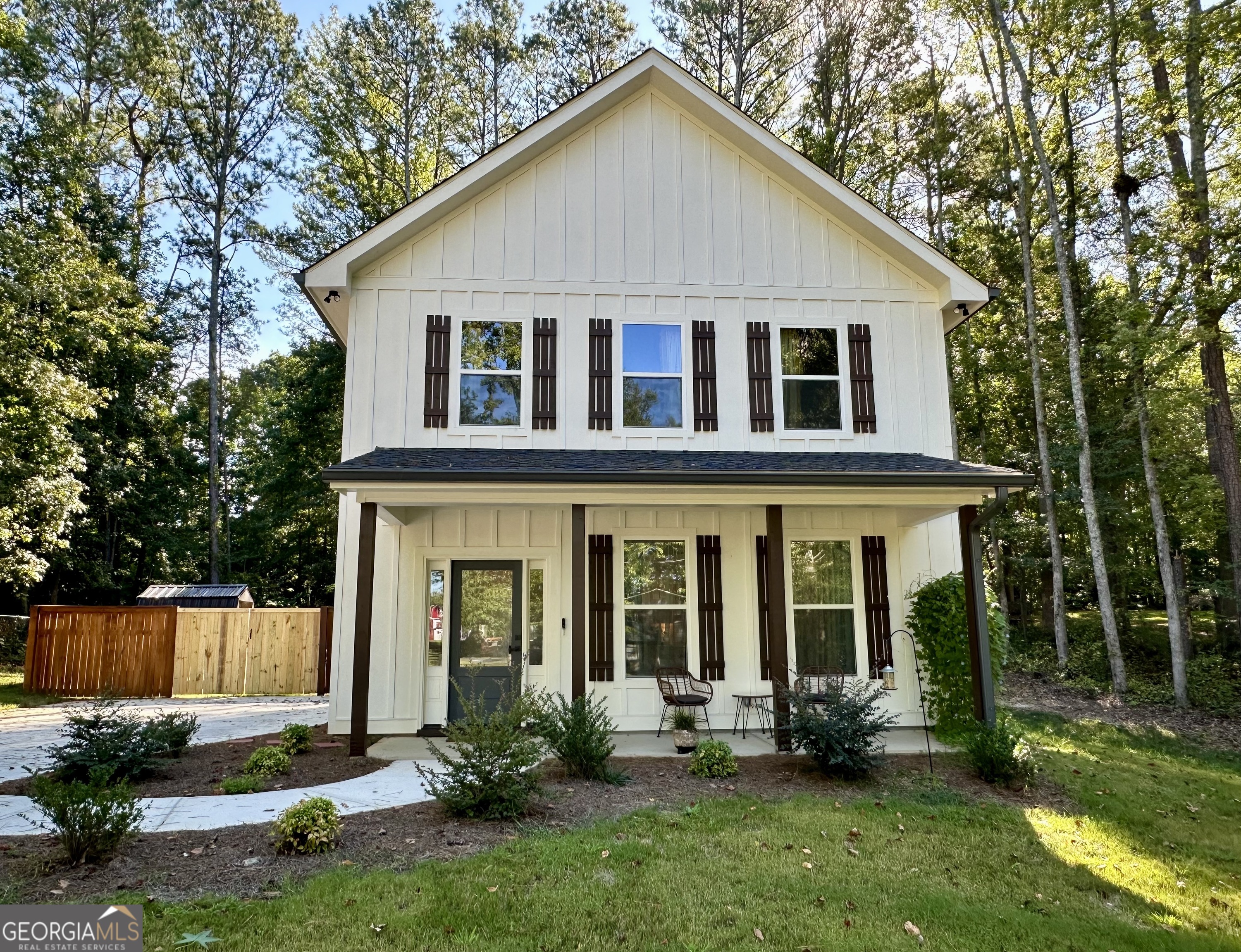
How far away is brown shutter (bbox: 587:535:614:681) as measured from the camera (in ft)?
30.2

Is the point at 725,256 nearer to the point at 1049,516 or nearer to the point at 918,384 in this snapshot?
the point at 918,384

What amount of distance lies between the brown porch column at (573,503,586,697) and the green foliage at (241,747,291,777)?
9.48 ft

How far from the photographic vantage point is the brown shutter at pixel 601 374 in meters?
9.69

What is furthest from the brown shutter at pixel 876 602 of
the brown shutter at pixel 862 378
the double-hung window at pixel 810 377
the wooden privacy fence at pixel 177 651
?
the wooden privacy fence at pixel 177 651

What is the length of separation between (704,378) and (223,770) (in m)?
7.17

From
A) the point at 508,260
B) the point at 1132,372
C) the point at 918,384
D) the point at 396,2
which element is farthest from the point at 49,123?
the point at 1132,372

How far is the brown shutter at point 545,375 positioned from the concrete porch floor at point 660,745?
13.4 ft

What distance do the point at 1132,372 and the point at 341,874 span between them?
1548cm

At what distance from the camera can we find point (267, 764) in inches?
273

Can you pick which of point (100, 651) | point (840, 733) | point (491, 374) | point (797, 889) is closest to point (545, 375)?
point (491, 374)

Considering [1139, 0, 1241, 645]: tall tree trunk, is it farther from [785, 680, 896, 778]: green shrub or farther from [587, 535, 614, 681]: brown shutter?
[587, 535, 614, 681]: brown shutter

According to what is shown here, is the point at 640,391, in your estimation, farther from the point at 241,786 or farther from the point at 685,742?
the point at 241,786

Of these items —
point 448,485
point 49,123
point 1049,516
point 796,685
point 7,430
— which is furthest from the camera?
point 49,123

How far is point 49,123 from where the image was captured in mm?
16984
